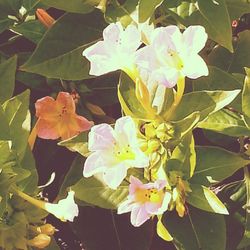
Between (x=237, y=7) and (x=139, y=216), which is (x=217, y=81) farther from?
(x=139, y=216)

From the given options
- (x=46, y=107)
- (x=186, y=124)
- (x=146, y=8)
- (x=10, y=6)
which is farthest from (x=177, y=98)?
(x=10, y=6)

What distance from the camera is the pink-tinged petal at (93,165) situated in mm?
1000

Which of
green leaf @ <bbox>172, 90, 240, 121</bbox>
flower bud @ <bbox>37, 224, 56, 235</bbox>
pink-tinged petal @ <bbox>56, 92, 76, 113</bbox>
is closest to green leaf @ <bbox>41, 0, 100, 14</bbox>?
pink-tinged petal @ <bbox>56, 92, 76, 113</bbox>

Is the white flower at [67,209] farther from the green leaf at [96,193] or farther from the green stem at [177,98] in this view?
the green stem at [177,98]

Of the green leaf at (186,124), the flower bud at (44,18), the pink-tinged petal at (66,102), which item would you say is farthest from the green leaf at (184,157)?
the flower bud at (44,18)

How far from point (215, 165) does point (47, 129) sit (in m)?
0.27

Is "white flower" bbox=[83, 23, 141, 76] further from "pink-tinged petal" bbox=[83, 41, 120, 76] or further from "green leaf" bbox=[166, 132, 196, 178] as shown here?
"green leaf" bbox=[166, 132, 196, 178]

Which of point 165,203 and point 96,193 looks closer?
point 165,203

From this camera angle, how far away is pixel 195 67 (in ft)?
3.24

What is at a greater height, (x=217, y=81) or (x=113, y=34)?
(x=113, y=34)

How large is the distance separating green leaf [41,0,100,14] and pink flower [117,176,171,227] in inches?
13.1

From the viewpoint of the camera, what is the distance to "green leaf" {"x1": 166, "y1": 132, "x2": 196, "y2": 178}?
107 cm

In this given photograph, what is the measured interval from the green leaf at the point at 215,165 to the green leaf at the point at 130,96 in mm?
115

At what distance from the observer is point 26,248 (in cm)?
112
